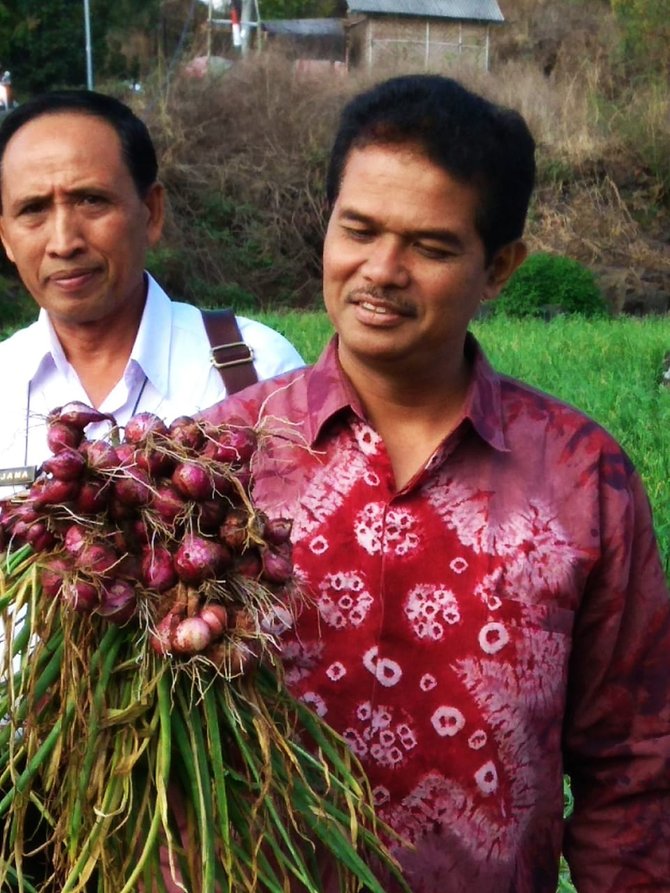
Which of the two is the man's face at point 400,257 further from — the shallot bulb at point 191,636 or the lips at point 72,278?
the lips at point 72,278

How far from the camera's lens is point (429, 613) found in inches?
57.2

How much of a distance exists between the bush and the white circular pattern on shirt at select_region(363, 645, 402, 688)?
14521 mm

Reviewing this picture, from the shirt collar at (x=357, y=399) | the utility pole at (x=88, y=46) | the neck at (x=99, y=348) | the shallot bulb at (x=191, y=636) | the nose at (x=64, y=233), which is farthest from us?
the utility pole at (x=88, y=46)

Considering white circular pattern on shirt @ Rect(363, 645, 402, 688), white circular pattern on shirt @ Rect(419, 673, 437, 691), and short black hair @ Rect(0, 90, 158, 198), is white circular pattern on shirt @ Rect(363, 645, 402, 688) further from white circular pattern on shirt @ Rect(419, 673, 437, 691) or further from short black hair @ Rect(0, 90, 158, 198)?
short black hair @ Rect(0, 90, 158, 198)

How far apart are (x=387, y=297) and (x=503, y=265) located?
243 millimetres

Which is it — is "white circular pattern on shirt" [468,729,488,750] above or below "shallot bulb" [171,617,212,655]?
below

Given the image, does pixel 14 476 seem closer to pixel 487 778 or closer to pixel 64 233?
pixel 64 233

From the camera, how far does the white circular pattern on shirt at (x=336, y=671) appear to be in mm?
1445

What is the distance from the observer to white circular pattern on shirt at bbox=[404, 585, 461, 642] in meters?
1.45

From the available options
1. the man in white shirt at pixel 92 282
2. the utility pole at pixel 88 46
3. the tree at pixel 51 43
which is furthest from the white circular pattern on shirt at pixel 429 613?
the tree at pixel 51 43

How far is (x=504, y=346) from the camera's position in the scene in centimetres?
1031

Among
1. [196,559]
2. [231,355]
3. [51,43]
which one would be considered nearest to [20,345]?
[231,355]

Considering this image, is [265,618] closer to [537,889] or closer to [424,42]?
[537,889]

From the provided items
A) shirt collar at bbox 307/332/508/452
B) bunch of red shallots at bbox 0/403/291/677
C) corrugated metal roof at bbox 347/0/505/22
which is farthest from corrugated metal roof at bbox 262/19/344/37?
bunch of red shallots at bbox 0/403/291/677
